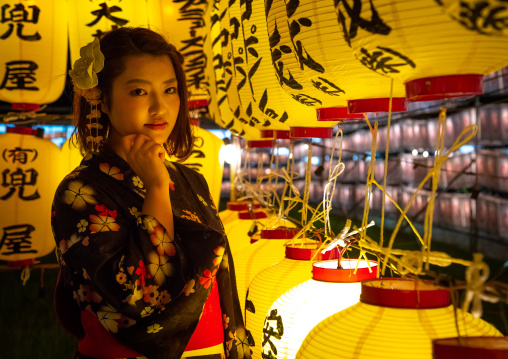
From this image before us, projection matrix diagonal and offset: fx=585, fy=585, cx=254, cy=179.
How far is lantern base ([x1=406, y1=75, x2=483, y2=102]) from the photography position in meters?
1.10

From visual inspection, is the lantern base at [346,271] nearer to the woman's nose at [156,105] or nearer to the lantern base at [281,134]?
the woman's nose at [156,105]

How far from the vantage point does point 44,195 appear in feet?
16.9

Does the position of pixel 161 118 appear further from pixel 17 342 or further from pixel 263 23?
pixel 17 342

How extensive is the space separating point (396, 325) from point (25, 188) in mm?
4514

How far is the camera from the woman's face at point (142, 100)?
186 cm

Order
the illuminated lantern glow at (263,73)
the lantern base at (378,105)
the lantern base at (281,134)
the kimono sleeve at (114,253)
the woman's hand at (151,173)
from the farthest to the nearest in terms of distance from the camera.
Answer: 1. the lantern base at (281,134)
2. the illuminated lantern glow at (263,73)
3. the woman's hand at (151,173)
4. the kimono sleeve at (114,253)
5. the lantern base at (378,105)

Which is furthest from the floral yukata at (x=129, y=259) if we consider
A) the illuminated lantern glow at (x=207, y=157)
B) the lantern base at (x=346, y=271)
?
the illuminated lantern glow at (x=207, y=157)

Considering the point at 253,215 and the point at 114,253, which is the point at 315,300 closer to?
the point at 114,253

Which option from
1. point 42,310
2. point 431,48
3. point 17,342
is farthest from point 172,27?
point 42,310

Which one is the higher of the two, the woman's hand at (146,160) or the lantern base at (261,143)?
the lantern base at (261,143)

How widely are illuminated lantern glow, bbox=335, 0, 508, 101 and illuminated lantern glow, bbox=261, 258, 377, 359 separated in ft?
1.77

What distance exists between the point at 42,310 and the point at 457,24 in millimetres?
7201

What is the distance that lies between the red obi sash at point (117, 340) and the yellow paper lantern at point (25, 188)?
328 centimetres

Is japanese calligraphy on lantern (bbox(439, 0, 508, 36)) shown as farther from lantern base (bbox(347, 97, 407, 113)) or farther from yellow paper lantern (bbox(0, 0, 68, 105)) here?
yellow paper lantern (bbox(0, 0, 68, 105))
